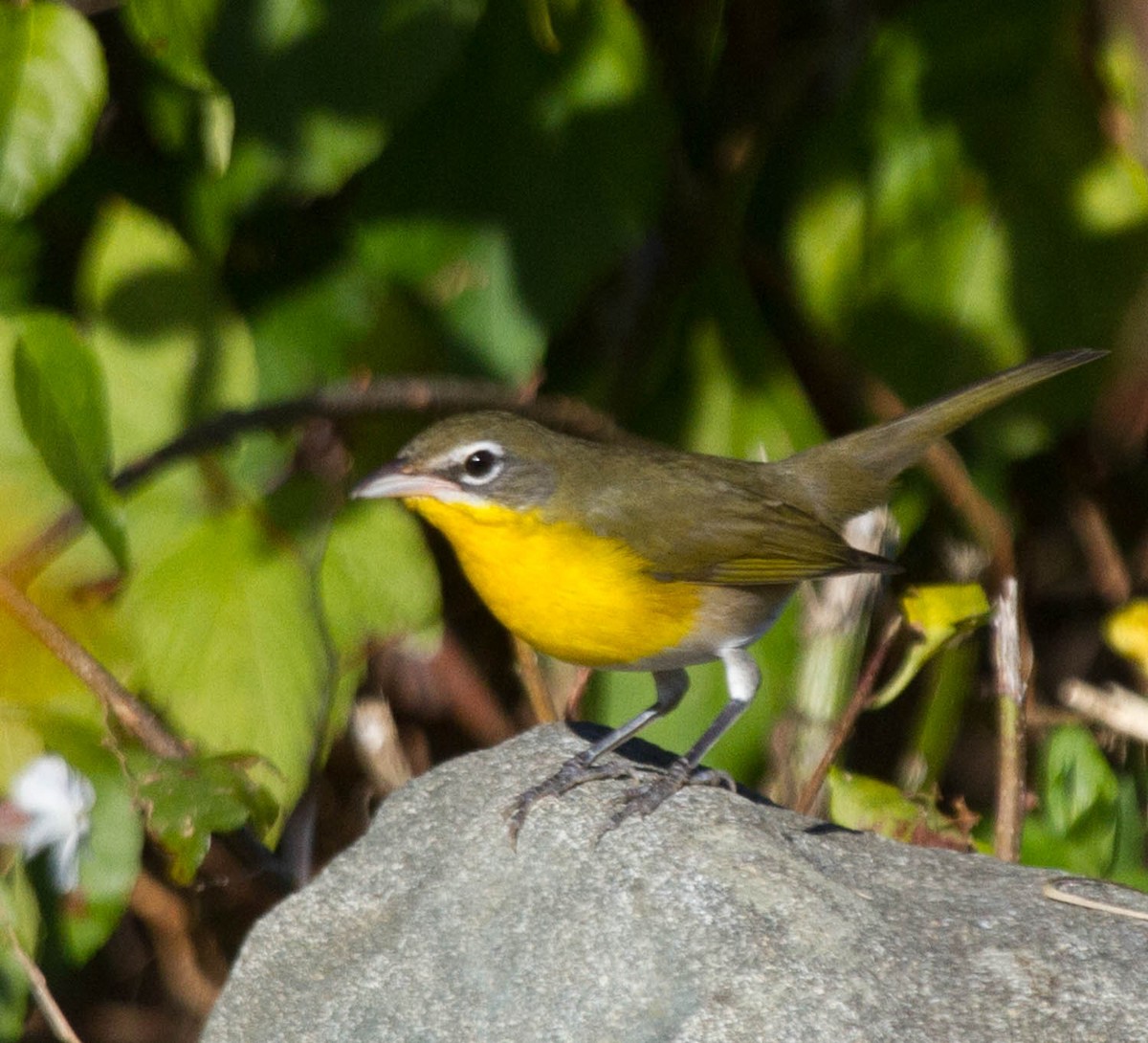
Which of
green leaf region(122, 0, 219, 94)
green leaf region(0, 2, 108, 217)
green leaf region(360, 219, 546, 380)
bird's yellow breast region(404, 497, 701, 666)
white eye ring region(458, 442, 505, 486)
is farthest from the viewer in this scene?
green leaf region(360, 219, 546, 380)

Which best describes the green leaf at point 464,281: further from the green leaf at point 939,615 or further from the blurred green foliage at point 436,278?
the green leaf at point 939,615

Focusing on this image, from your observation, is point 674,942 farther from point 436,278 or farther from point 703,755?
point 436,278

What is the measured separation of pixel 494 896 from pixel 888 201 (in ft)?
6.79

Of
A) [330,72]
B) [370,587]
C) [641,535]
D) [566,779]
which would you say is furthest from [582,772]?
[330,72]

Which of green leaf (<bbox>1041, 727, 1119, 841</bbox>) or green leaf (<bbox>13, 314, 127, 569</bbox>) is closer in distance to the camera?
green leaf (<bbox>13, 314, 127, 569</bbox>)

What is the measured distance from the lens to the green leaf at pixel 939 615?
3539 millimetres

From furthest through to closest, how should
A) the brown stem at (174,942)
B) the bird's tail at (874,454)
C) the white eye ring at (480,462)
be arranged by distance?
the brown stem at (174,942), the bird's tail at (874,454), the white eye ring at (480,462)

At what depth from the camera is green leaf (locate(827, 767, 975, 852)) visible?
11.9ft

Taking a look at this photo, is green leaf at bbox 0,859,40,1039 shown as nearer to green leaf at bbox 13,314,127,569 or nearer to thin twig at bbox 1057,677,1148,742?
green leaf at bbox 13,314,127,569

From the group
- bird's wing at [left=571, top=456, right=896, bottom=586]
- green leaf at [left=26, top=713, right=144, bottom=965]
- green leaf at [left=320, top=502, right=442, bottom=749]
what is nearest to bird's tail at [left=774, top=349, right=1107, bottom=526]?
bird's wing at [left=571, top=456, right=896, bottom=586]

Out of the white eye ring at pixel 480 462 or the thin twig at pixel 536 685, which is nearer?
the white eye ring at pixel 480 462

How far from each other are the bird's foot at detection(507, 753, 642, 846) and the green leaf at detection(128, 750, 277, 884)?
49 cm

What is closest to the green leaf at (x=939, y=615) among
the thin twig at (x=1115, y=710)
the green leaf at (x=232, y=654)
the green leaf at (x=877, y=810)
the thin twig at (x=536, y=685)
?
the green leaf at (x=877, y=810)

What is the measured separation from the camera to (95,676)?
331 cm
